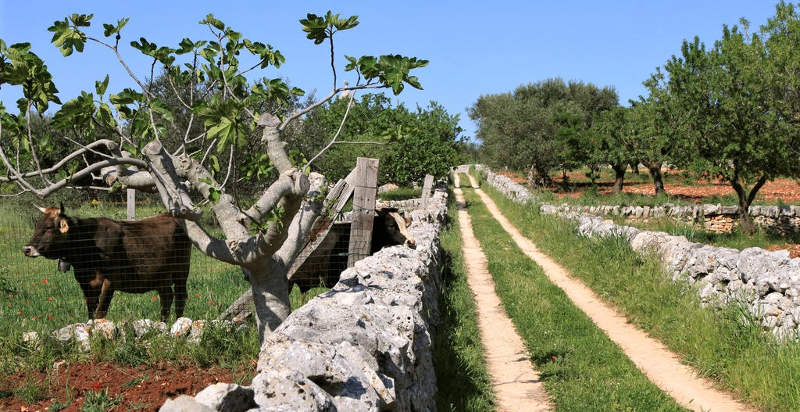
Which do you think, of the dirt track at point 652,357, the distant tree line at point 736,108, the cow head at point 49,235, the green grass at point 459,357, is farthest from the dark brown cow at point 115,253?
the distant tree line at point 736,108

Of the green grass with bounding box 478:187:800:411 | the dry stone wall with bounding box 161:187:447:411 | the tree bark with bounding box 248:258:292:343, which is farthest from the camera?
the green grass with bounding box 478:187:800:411

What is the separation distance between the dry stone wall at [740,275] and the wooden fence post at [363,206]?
17.4 feet

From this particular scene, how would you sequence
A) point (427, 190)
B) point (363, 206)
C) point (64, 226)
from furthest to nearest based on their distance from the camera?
point (427, 190)
point (363, 206)
point (64, 226)

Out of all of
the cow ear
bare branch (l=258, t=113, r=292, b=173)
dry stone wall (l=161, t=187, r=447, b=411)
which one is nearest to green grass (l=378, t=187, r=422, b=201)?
the cow ear

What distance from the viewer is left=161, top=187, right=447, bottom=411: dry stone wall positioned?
3297 millimetres

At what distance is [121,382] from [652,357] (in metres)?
6.88

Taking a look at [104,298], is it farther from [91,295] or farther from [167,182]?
[167,182]

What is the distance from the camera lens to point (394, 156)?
97.6ft

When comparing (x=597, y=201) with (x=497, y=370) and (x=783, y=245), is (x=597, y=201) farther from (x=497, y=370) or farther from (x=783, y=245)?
(x=497, y=370)

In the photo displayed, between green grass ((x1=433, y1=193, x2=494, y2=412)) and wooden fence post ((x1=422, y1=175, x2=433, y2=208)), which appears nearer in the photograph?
green grass ((x1=433, y1=193, x2=494, y2=412))

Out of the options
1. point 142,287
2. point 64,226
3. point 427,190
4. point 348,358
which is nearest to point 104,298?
point 142,287

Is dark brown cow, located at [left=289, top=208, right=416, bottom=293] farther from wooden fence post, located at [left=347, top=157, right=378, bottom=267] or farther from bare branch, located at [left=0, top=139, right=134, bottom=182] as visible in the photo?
bare branch, located at [left=0, top=139, right=134, bottom=182]

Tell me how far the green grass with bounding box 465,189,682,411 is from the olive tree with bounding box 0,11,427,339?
363 centimetres

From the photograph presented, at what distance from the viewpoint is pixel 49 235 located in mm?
8336
